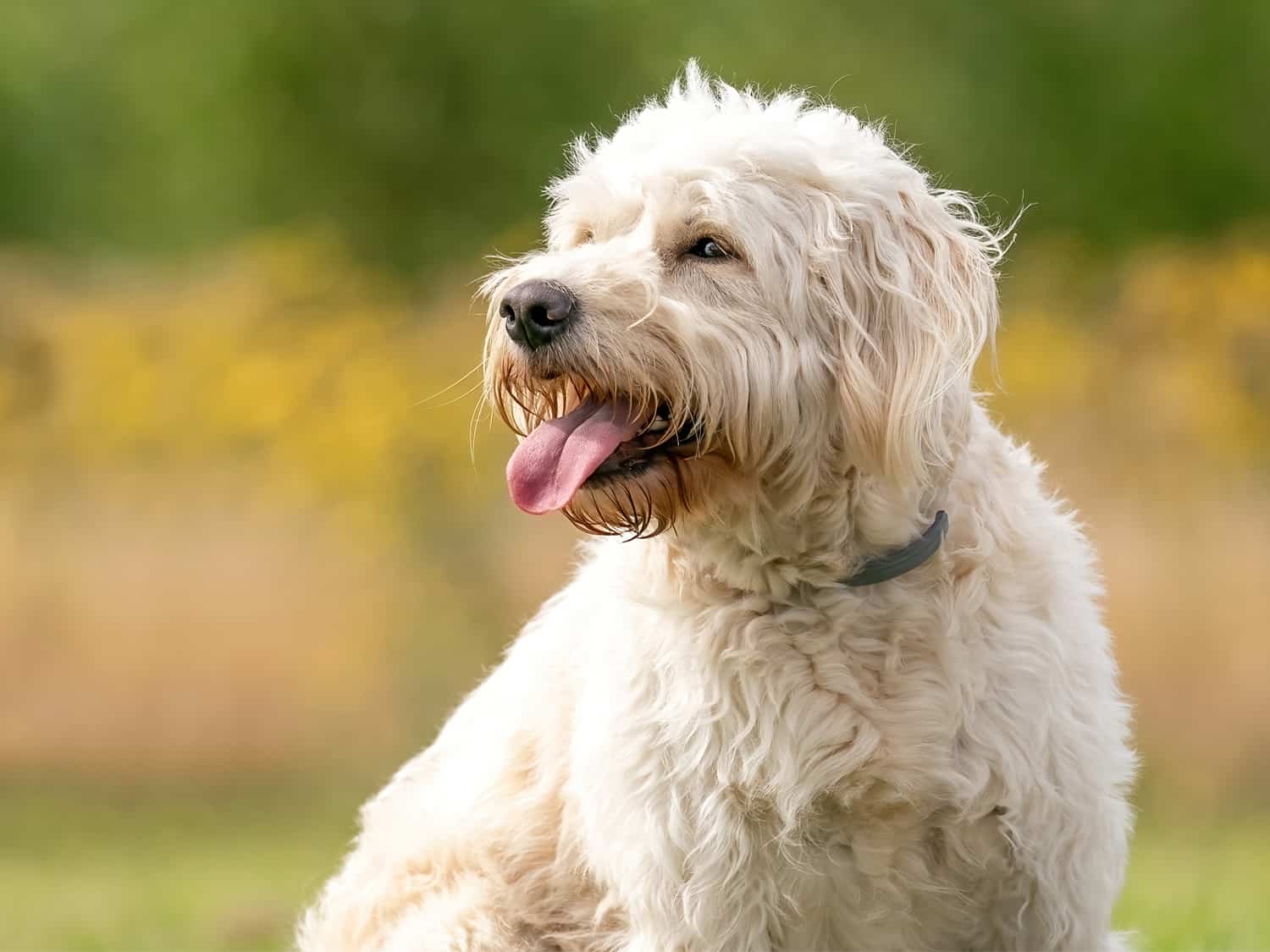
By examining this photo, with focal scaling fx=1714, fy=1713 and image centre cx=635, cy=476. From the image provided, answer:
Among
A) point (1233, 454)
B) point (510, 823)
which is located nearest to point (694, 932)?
point (510, 823)

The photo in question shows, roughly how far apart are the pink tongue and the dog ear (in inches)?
18.4

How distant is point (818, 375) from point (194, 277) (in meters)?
8.84

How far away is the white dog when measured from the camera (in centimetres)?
339

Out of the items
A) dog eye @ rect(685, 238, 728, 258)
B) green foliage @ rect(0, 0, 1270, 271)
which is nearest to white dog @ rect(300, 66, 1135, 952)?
dog eye @ rect(685, 238, 728, 258)

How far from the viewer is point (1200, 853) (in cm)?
814

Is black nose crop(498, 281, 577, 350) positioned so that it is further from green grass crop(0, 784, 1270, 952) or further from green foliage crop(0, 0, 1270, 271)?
green foliage crop(0, 0, 1270, 271)

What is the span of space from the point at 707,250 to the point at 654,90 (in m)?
8.69

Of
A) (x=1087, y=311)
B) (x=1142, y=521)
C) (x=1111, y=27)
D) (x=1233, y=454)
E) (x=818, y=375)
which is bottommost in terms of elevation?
(x=818, y=375)

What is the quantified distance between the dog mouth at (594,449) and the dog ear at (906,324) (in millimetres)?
360

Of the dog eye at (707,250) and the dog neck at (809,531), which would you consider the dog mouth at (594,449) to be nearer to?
the dog neck at (809,531)

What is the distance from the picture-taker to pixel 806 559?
139 inches

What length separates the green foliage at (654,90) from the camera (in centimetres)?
1155

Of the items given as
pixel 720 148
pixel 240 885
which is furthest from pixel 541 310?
pixel 240 885

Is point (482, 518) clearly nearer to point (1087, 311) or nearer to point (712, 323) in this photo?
point (1087, 311)
